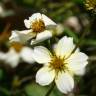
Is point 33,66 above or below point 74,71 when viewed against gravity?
below

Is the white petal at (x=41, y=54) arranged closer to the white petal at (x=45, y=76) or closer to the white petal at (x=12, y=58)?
the white petal at (x=45, y=76)

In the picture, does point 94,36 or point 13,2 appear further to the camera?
point 13,2

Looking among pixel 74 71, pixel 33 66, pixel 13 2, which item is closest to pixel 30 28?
pixel 74 71

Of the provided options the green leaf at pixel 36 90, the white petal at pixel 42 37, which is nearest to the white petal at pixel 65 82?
the white petal at pixel 42 37

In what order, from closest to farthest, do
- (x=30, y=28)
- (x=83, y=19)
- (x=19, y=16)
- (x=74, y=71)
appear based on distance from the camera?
(x=74, y=71), (x=30, y=28), (x=83, y=19), (x=19, y=16)

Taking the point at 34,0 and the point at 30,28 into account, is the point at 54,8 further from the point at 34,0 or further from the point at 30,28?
the point at 30,28

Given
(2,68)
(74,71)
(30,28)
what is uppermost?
(30,28)

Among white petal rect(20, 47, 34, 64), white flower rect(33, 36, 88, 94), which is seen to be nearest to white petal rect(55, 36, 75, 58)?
white flower rect(33, 36, 88, 94)
